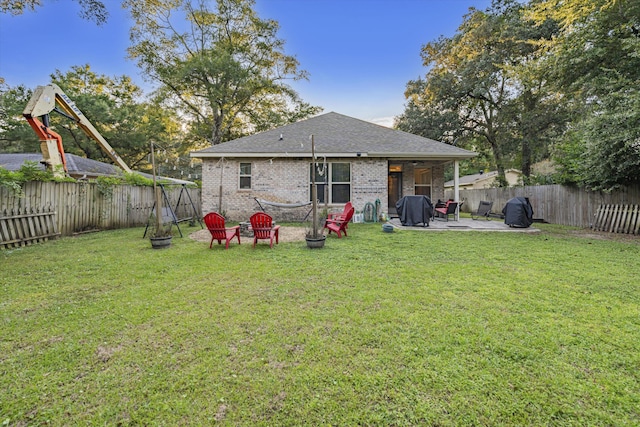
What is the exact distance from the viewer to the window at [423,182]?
43.9ft

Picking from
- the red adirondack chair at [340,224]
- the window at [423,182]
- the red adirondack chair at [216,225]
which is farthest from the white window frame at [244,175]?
the window at [423,182]

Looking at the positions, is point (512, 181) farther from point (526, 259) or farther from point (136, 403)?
point (136, 403)

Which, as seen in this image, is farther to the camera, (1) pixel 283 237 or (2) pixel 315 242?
(1) pixel 283 237

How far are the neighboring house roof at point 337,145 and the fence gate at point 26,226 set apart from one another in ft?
16.5

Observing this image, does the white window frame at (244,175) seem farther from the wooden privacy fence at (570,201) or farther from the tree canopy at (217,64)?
the wooden privacy fence at (570,201)

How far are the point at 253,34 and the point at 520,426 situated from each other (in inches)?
1005

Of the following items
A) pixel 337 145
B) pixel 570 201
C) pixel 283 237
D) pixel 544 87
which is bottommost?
pixel 283 237

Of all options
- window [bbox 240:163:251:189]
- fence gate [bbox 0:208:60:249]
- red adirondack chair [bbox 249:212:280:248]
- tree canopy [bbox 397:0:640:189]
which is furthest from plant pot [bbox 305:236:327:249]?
tree canopy [bbox 397:0:640:189]

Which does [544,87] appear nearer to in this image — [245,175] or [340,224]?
[340,224]

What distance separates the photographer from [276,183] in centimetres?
1116

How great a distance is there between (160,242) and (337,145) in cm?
751

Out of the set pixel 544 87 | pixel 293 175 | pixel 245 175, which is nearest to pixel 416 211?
pixel 293 175

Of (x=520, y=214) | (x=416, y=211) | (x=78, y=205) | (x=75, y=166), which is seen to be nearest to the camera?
(x=78, y=205)

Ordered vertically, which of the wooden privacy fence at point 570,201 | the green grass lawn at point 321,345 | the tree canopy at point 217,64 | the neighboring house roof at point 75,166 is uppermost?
the tree canopy at point 217,64
